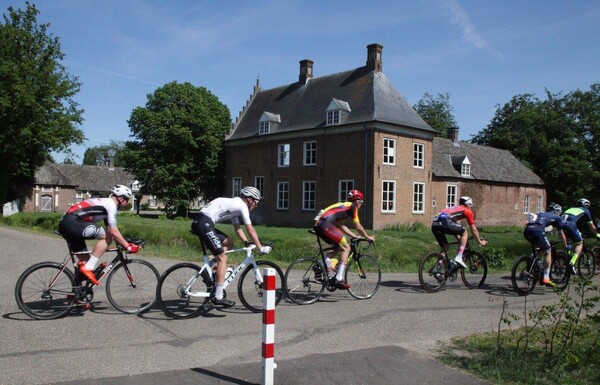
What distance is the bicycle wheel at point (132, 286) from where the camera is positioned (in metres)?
6.98

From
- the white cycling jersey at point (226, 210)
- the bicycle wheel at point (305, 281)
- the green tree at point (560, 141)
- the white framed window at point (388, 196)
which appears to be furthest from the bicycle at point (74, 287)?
the green tree at point (560, 141)

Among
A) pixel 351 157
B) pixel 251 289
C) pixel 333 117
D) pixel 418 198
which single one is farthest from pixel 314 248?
pixel 418 198

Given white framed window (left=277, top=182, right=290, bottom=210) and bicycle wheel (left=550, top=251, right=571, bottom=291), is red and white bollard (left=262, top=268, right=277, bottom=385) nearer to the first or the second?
bicycle wheel (left=550, top=251, right=571, bottom=291)

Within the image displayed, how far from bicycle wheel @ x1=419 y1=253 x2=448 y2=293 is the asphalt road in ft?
3.19

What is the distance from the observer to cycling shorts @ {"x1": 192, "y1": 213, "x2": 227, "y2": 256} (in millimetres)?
6980

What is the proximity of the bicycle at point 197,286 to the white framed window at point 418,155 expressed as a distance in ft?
87.0

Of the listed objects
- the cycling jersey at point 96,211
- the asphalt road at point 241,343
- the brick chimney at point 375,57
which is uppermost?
the brick chimney at point 375,57

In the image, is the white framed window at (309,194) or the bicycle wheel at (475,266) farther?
the white framed window at (309,194)

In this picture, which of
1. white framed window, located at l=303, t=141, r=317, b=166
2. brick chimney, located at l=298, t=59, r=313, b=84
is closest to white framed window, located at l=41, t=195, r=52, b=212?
brick chimney, located at l=298, t=59, r=313, b=84

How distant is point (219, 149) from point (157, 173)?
19.0 feet

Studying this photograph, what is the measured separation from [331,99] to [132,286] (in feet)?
91.6

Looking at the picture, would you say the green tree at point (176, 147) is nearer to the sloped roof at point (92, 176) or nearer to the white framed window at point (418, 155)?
the white framed window at point (418, 155)

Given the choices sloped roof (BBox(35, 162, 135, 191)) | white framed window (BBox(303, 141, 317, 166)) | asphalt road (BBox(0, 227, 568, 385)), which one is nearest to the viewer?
asphalt road (BBox(0, 227, 568, 385))

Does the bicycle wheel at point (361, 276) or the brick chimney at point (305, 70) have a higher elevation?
the brick chimney at point (305, 70)
